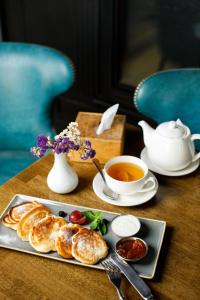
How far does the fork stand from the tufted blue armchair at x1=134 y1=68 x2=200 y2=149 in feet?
2.37

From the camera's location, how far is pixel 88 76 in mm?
2594

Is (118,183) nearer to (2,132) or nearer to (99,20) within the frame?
(2,132)

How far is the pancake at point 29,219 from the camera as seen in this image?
3.24 feet

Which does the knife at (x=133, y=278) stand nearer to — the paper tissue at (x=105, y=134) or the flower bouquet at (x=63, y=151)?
the flower bouquet at (x=63, y=151)

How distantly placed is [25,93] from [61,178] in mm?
620

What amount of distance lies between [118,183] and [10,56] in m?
0.79

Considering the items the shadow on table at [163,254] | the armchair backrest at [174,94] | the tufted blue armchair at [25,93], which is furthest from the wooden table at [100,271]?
the tufted blue armchair at [25,93]

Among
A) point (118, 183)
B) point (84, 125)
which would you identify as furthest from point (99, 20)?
point (118, 183)

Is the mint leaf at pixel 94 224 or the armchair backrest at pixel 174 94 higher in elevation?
the armchair backrest at pixel 174 94

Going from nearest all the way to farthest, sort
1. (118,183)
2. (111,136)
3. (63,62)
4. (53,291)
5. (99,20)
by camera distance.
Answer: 1. (53,291)
2. (118,183)
3. (111,136)
4. (63,62)
5. (99,20)

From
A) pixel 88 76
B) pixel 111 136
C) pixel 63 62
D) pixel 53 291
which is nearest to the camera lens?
pixel 53 291

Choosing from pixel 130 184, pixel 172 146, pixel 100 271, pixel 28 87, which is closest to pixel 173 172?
pixel 172 146

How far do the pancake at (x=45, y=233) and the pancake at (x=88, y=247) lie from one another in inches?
2.1

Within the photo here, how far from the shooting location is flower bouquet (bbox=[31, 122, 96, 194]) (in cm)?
106
